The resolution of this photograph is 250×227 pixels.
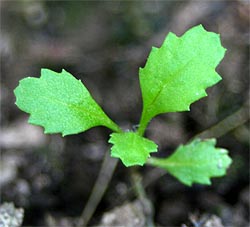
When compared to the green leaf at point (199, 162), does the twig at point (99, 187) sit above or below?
below

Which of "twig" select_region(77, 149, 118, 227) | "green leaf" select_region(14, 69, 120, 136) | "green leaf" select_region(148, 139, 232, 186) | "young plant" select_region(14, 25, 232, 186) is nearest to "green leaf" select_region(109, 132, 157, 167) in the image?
"young plant" select_region(14, 25, 232, 186)

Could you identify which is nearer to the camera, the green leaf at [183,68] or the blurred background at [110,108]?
the green leaf at [183,68]

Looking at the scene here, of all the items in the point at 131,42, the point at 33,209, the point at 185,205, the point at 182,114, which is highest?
the point at 131,42

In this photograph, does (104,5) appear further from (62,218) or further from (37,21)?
(62,218)

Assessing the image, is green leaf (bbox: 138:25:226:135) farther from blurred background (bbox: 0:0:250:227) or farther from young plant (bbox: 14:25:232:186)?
blurred background (bbox: 0:0:250:227)

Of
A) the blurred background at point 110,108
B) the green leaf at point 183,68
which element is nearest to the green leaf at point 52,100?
the green leaf at point 183,68

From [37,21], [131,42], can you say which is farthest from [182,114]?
[37,21]

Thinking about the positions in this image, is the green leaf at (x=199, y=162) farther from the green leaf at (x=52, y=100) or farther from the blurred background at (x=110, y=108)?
the green leaf at (x=52, y=100)
